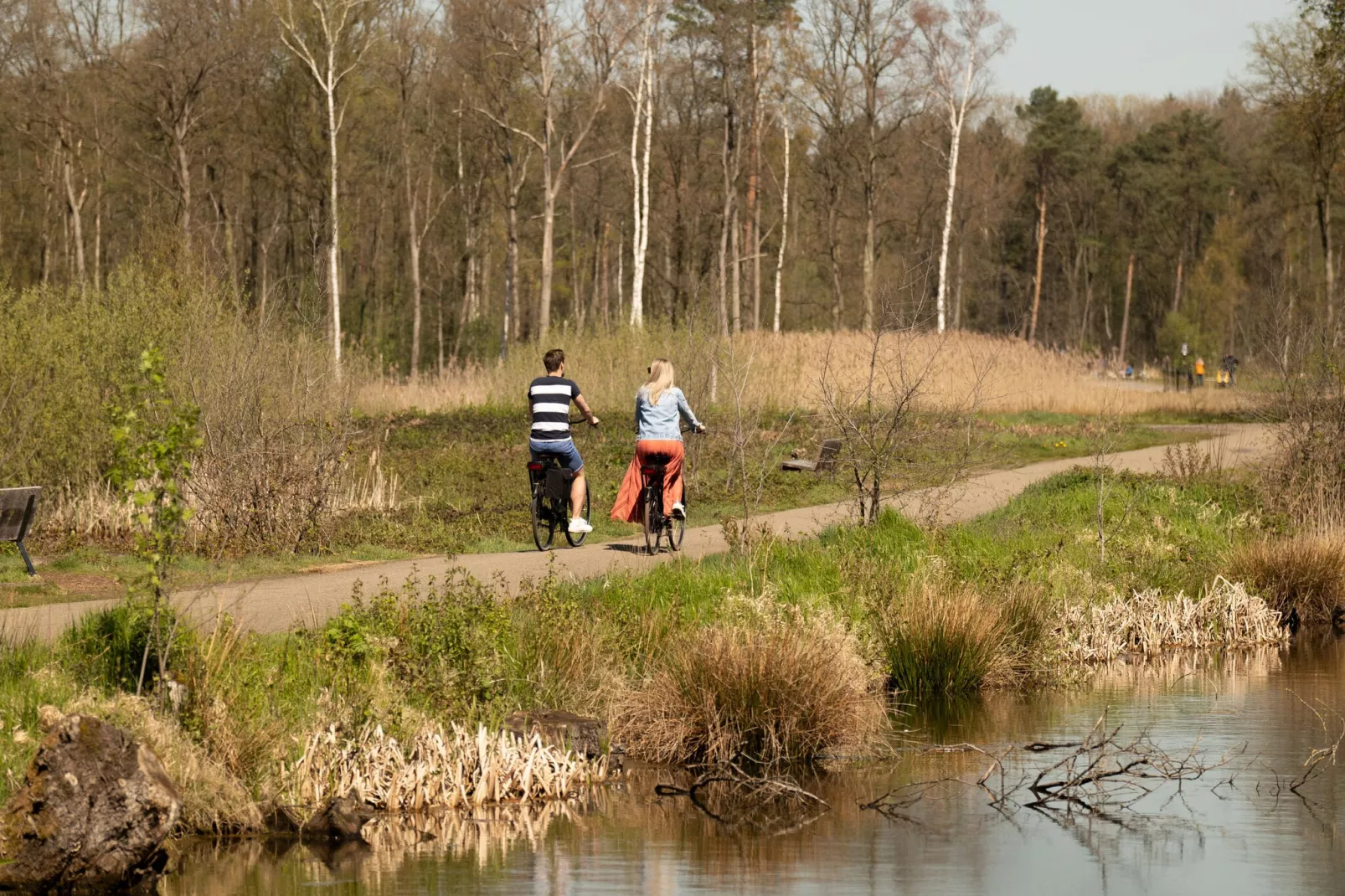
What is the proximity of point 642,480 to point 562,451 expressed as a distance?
831mm

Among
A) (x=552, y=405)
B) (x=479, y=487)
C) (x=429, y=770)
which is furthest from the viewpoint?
(x=479, y=487)

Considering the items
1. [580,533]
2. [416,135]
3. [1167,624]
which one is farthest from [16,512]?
[416,135]

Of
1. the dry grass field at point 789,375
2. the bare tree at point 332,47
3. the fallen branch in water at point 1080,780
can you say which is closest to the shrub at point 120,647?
the fallen branch in water at point 1080,780

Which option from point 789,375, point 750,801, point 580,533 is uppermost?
point 789,375

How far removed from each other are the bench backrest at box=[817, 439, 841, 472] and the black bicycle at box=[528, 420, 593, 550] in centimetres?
696

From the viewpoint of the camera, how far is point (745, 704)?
33.1 feet

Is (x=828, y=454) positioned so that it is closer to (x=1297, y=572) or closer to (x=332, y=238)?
(x=1297, y=572)

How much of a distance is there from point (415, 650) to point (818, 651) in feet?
8.02

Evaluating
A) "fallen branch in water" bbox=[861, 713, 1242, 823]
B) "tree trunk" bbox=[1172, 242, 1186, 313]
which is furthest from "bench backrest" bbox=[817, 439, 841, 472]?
→ "tree trunk" bbox=[1172, 242, 1186, 313]

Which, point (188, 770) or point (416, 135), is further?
point (416, 135)

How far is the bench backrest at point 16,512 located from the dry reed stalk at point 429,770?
22.5 feet

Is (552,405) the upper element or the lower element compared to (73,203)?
lower

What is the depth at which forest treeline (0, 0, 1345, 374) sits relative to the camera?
38781 millimetres

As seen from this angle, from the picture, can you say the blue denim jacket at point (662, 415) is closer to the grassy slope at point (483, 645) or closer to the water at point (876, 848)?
the grassy slope at point (483, 645)
